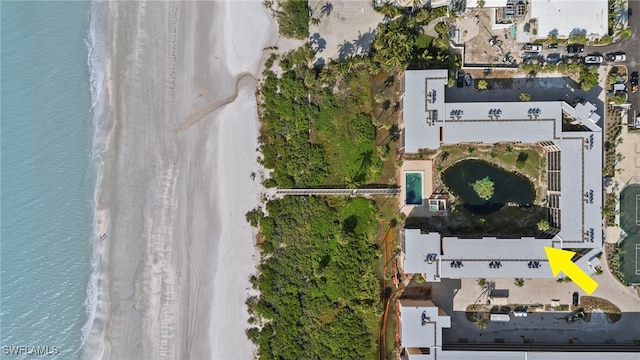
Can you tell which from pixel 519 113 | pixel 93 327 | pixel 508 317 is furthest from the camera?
pixel 93 327

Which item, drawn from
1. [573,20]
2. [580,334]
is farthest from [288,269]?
[573,20]

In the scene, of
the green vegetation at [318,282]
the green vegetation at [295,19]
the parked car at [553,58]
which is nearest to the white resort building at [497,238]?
the green vegetation at [318,282]

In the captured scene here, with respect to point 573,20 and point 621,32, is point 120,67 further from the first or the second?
point 621,32

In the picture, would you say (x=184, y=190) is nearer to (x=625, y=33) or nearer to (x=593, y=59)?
(x=593, y=59)

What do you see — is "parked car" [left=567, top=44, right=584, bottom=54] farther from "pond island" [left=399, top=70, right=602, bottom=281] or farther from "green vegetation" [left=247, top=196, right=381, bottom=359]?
"green vegetation" [left=247, top=196, right=381, bottom=359]

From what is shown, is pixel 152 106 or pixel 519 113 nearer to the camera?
pixel 519 113
